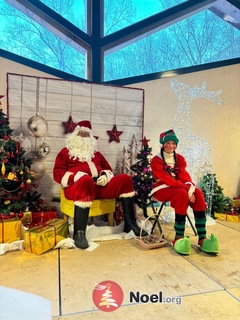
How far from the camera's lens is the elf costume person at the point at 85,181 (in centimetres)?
235

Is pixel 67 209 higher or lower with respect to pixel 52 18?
lower

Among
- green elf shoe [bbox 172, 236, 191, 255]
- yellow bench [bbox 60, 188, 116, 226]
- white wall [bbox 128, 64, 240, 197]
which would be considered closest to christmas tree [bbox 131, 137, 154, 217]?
yellow bench [bbox 60, 188, 116, 226]

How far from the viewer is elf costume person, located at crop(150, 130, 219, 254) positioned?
2.17 metres

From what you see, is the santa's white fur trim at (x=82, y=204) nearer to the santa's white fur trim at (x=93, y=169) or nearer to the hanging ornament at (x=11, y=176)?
the santa's white fur trim at (x=93, y=169)

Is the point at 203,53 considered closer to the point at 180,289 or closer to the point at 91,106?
the point at 91,106

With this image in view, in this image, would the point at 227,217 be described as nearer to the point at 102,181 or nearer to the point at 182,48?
the point at 102,181

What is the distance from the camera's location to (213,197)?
365 centimetres

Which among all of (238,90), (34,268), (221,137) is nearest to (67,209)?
(34,268)

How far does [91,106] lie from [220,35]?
252cm

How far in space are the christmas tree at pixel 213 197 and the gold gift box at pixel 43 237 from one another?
2.16m

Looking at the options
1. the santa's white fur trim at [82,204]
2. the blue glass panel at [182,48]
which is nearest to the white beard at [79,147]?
the santa's white fur trim at [82,204]

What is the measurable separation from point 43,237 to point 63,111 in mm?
1618

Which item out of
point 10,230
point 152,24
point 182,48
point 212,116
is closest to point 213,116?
point 212,116

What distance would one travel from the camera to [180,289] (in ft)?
5.28
